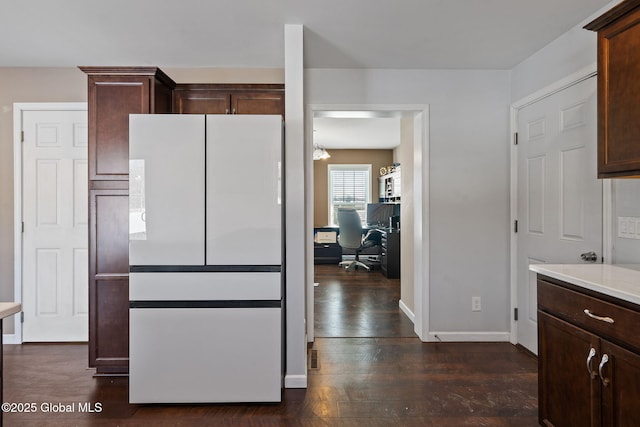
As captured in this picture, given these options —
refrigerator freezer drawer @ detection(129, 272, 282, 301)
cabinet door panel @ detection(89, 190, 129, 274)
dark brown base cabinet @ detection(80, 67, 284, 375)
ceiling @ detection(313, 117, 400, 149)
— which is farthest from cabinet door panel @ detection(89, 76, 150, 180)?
ceiling @ detection(313, 117, 400, 149)

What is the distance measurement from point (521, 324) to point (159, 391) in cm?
280

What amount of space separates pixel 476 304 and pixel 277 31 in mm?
2761

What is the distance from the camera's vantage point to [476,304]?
3.45m

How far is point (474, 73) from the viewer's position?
343cm

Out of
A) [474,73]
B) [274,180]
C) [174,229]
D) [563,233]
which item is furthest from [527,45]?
[174,229]

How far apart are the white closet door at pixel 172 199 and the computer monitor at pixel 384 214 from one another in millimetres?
4609

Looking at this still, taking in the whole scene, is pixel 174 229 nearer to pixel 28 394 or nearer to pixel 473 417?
pixel 28 394

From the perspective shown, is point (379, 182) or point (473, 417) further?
point (379, 182)

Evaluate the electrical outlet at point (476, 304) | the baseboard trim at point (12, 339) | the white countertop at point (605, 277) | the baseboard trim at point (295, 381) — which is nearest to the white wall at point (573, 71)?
the white countertop at point (605, 277)

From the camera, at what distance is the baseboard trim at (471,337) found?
343 centimetres

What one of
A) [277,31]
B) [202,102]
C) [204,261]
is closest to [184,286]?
[204,261]

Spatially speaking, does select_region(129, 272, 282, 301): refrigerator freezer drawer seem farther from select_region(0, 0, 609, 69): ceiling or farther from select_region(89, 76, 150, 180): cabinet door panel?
select_region(0, 0, 609, 69): ceiling

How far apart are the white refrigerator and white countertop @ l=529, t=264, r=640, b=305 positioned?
1.47m

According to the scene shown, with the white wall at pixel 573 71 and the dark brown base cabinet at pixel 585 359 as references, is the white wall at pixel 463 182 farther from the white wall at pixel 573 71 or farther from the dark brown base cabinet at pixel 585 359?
the dark brown base cabinet at pixel 585 359
